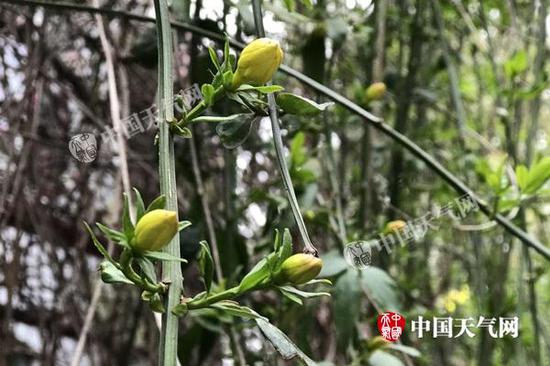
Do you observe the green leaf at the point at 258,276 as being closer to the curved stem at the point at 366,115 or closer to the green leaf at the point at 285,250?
the green leaf at the point at 285,250

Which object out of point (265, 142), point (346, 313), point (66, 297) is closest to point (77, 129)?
point (66, 297)

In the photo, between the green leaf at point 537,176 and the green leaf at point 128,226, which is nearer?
the green leaf at point 128,226

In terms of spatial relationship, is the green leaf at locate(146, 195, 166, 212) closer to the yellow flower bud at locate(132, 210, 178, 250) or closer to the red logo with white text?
the yellow flower bud at locate(132, 210, 178, 250)

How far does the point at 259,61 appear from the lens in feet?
1.01

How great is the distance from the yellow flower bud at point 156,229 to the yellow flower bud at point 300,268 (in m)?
0.05

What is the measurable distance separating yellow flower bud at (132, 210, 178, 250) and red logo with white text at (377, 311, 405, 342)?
1.04ft

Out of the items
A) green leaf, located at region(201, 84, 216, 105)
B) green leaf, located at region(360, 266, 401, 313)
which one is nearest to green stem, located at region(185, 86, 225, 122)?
green leaf, located at region(201, 84, 216, 105)

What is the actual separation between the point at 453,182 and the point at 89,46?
0.57 m

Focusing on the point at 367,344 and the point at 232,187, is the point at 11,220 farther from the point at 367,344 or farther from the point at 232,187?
the point at 367,344

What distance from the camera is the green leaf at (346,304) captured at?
0.56 meters

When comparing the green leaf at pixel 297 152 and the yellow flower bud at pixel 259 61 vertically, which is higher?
the green leaf at pixel 297 152

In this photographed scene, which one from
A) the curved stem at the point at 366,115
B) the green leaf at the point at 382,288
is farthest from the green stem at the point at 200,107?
the green leaf at the point at 382,288

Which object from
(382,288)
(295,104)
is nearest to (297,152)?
(382,288)

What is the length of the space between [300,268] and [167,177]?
64mm
